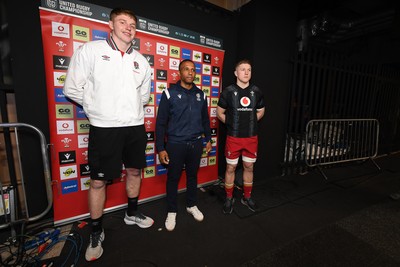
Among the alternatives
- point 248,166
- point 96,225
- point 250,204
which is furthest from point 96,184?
point 250,204

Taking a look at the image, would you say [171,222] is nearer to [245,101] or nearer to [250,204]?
[250,204]

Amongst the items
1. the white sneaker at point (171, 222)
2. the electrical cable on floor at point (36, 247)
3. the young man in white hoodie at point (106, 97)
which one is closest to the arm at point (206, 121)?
the young man in white hoodie at point (106, 97)

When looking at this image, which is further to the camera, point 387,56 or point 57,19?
point 387,56

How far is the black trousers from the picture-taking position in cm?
189

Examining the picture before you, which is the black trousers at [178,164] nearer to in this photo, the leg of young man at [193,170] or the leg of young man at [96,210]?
the leg of young man at [193,170]

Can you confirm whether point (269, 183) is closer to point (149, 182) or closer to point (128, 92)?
point (149, 182)

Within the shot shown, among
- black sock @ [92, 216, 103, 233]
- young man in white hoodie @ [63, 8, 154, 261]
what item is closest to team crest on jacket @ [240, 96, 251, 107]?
young man in white hoodie @ [63, 8, 154, 261]

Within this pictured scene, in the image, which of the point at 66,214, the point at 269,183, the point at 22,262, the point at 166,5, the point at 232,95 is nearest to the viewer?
the point at 22,262

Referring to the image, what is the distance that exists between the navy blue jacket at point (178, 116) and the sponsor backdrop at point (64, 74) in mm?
430

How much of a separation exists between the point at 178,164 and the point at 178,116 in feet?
1.60

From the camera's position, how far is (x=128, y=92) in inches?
62.0

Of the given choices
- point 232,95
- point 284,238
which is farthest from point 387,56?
point 284,238

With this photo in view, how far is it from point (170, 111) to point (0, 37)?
1588 millimetres

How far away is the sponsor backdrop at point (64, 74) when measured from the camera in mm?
1684
